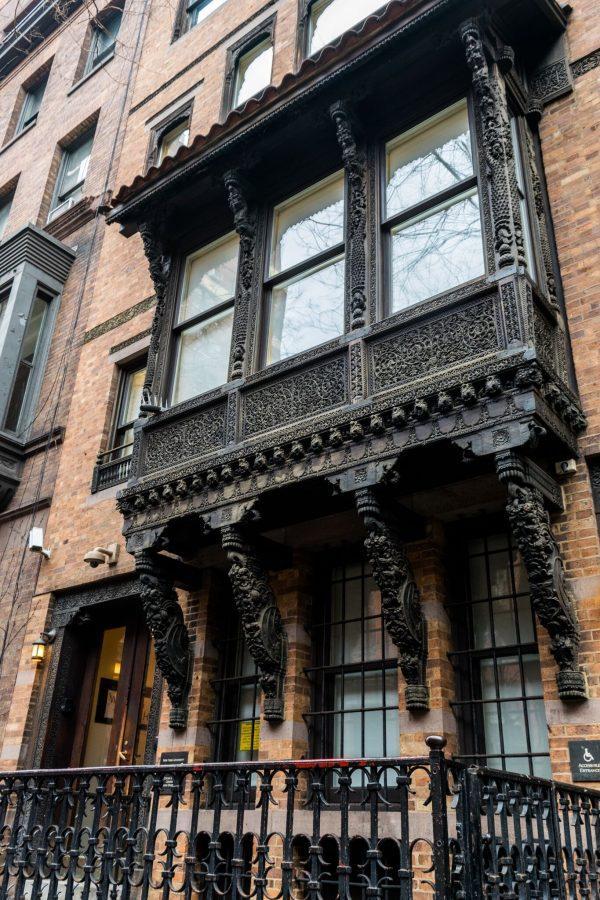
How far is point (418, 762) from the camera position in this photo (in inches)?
142

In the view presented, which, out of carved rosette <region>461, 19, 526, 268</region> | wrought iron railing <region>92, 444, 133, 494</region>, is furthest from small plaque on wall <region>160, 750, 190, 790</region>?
carved rosette <region>461, 19, 526, 268</region>

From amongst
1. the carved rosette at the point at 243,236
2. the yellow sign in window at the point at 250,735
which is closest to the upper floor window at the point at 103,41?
the carved rosette at the point at 243,236

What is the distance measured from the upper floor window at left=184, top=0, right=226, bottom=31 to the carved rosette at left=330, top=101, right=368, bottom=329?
25.4ft

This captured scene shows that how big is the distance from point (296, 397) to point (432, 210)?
217 centimetres

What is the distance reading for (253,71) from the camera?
12188 mm

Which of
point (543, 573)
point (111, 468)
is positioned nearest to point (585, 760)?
point (543, 573)

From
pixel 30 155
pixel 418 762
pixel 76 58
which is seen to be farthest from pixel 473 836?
pixel 76 58

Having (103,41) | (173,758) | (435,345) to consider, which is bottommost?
(173,758)

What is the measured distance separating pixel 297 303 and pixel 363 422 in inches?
85.0

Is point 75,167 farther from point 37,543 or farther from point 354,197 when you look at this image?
point 354,197

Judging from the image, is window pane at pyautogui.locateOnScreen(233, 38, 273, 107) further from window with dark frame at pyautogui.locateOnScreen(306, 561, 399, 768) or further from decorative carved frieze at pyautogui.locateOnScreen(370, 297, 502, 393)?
window with dark frame at pyautogui.locateOnScreen(306, 561, 399, 768)

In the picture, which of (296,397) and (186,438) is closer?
(296,397)

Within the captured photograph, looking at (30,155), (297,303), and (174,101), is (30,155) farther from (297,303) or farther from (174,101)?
(297,303)

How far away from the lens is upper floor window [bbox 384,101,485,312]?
6844 mm
